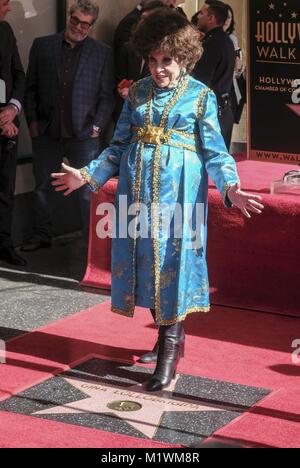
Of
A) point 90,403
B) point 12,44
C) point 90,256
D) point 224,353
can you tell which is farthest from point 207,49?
point 90,403

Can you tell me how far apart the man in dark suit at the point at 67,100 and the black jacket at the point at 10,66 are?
0.25 meters

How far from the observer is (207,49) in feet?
29.1

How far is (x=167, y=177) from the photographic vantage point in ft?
16.9

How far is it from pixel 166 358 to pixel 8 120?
3.12m

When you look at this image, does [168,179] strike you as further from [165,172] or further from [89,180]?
[89,180]

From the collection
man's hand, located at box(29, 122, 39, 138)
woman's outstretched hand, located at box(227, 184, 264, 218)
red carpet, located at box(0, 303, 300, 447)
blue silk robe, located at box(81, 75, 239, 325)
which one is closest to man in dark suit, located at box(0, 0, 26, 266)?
man's hand, located at box(29, 122, 39, 138)

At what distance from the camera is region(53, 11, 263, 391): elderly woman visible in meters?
5.09

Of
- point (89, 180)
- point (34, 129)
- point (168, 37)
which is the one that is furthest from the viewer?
point (34, 129)

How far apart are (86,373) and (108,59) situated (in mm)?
3438

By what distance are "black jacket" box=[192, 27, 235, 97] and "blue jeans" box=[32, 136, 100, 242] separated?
1.19m

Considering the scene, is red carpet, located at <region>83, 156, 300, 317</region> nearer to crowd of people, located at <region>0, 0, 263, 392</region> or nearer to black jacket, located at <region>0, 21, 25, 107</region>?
crowd of people, located at <region>0, 0, 263, 392</region>

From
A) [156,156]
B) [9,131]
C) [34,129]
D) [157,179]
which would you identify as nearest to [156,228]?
[157,179]
